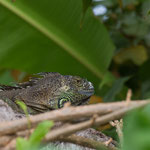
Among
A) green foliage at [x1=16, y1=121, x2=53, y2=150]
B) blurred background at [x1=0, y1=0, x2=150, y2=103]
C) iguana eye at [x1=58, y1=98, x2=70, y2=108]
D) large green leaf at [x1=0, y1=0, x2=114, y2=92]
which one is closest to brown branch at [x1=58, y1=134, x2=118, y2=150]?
green foliage at [x1=16, y1=121, x2=53, y2=150]

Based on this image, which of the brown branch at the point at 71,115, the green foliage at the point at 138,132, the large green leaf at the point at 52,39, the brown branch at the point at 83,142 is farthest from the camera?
the large green leaf at the point at 52,39

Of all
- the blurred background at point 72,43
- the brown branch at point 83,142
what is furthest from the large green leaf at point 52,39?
the brown branch at point 83,142

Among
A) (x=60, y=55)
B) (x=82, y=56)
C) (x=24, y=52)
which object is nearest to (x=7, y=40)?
(x=24, y=52)

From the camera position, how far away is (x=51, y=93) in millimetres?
3350

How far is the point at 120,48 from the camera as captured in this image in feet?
16.0

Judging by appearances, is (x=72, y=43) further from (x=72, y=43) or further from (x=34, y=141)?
(x=34, y=141)

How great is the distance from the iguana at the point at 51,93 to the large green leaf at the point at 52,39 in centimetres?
62

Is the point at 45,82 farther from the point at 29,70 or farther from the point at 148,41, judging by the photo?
the point at 148,41

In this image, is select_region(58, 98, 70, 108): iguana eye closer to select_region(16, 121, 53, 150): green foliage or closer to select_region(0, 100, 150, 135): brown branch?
select_region(0, 100, 150, 135): brown branch

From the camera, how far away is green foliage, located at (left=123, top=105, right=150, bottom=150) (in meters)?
0.92

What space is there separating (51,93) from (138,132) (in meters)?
2.44

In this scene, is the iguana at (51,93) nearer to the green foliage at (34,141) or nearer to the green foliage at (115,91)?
the green foliage at (115,91)

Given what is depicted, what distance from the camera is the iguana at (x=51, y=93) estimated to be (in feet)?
10.8

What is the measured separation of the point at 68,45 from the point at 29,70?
1.77ft
